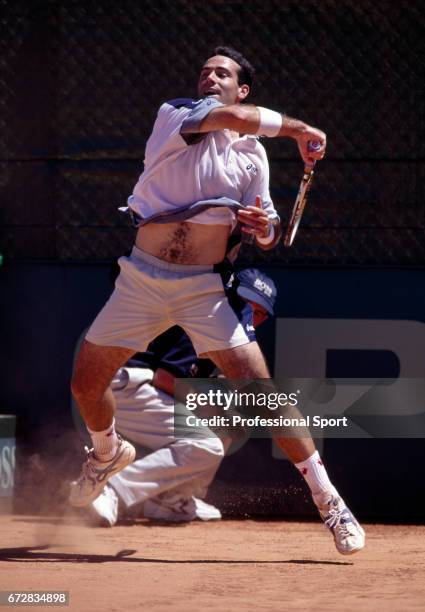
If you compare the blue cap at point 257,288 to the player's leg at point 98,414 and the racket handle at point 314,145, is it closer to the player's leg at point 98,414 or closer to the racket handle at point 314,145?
the player's leg at point 98,414

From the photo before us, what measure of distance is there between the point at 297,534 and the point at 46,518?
4.51 feet

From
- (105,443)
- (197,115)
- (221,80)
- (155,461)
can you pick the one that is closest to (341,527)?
(105,443)

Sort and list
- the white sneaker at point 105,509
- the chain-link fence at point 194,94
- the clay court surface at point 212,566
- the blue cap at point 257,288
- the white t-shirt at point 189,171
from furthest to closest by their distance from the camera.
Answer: the chain-link fence at point 194,94 < the blue cap at point 257,288 < the white sneaker at point 105,509 < the white t-shirt at point 189,171 < the clay court surface at point 212,566

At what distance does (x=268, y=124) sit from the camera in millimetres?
5012

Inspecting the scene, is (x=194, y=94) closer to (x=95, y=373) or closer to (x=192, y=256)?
(x=192, y=256)

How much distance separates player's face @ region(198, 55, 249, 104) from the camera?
5.43 metres

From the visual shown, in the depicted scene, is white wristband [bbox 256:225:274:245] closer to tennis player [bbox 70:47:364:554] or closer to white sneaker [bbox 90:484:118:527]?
tennis player [bbox 70:47:364:554]

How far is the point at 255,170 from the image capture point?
5.38 meters

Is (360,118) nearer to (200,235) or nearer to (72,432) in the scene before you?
(200,235)

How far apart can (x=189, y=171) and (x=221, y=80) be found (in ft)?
1.70

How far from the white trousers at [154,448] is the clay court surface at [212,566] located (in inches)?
8.6

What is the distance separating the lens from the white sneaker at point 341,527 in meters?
5.00

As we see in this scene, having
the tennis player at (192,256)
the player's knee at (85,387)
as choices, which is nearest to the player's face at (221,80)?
the tennis player at (192,256)

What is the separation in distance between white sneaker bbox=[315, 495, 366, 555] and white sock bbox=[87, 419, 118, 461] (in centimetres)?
98
